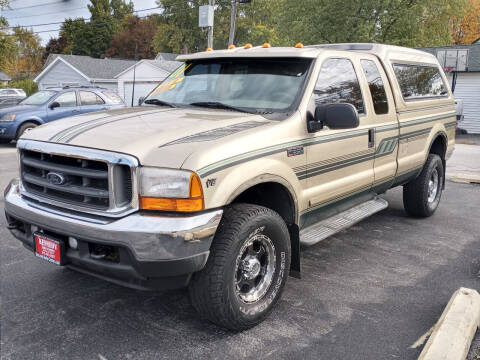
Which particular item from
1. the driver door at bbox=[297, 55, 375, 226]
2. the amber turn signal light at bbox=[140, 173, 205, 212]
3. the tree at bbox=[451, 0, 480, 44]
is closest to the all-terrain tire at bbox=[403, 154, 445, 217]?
the driver door at bbox=[297, 55, 375, 226]

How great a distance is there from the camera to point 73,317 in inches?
133

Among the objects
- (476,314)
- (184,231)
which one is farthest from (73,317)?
(476,314)

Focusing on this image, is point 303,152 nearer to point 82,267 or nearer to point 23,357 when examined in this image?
point 82,267

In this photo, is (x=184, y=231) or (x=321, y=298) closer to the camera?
(x=184, y=231)

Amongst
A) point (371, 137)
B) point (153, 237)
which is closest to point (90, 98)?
point (371, 137)

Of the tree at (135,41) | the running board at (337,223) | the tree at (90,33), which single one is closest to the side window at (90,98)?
the running board at (337,223)

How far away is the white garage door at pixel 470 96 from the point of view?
22203 millimetres

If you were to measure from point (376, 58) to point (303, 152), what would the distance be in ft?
6.27

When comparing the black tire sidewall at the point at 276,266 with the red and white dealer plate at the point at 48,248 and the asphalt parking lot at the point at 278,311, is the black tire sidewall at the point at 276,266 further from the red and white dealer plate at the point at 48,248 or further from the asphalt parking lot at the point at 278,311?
the red and white dealer plate at the point at 48,248

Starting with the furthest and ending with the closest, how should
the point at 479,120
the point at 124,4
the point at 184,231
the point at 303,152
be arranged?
the point at 124,4 < the point at 479,120 < the point at 303,152 < the point at 184,231

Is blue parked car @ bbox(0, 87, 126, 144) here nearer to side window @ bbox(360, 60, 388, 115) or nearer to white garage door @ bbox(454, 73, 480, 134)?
side window @ bbox(360, 60, 388, 115)

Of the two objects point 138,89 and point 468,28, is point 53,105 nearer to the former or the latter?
point 138,89

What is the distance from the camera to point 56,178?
3.05 meters

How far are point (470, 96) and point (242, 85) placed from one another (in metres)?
21.5
